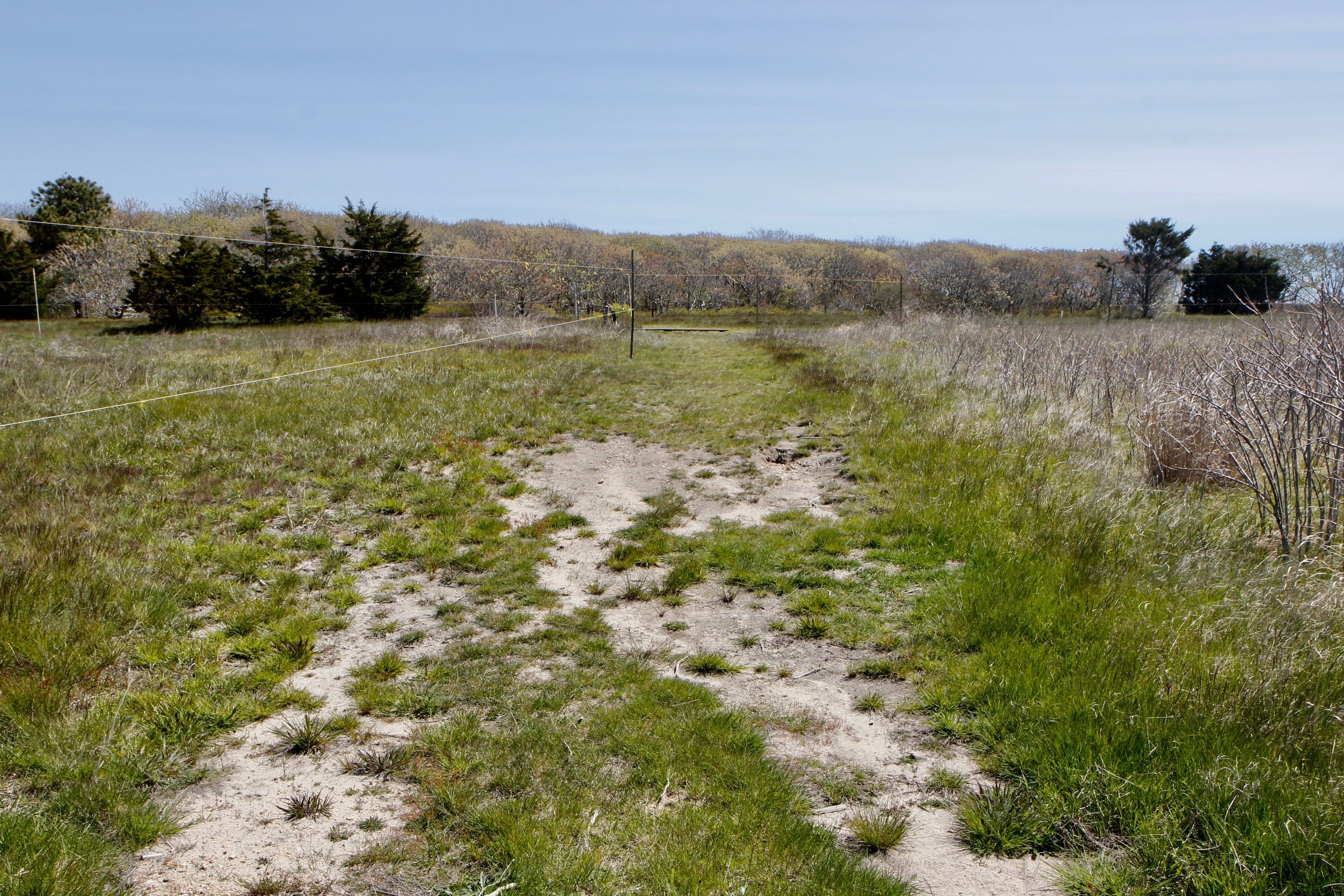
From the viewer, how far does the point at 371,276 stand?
32.9 m

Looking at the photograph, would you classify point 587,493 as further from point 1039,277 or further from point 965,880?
point 1039,277

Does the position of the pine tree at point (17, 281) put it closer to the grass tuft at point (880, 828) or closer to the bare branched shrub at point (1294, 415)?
the grass tuft at point (880, 828)

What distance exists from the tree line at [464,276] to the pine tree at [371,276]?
67mm

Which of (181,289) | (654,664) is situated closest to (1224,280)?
(654,664)

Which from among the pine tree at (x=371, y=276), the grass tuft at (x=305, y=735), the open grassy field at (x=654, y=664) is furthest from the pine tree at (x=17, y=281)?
the grass tuft at (x=305, y=735)

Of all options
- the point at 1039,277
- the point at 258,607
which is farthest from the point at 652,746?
the point at 1039,277

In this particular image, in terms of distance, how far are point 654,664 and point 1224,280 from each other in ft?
136

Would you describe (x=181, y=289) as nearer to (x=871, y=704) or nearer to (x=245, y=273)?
(x=245, y=273)

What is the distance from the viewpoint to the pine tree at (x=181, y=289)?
28.1m

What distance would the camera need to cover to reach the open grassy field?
2.90 m

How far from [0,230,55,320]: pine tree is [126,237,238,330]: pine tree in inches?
169

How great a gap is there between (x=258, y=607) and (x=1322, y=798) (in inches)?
224

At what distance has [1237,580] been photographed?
489 cm

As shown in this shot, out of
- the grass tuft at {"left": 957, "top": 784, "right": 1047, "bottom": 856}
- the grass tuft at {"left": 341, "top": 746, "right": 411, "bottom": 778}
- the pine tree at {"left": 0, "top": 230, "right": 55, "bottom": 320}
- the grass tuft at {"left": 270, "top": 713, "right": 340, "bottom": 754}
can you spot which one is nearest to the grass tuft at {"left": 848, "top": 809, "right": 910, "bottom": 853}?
the grass tuft at {"left": 957, "top": 784, "right": 1047, "bottom": 856}
